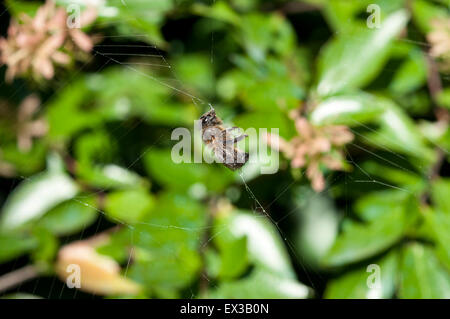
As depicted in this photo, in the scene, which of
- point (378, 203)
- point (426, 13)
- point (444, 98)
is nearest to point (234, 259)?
point (378, 203)

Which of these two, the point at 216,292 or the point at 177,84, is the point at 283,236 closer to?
the point at 216,292

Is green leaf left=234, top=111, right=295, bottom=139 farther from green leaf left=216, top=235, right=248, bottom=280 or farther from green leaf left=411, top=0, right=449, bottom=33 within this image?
green leaf left=411, top=0, right=449, bottom=33

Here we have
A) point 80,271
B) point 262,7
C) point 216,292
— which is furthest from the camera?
point 262,7

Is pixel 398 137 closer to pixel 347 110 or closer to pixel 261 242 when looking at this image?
pixel 347 110

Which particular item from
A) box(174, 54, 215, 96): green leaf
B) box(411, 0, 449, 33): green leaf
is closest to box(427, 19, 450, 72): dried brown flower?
box(411, 0, 449, 33): green leaf

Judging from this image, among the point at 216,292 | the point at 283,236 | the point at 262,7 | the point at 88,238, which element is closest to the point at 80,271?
the point at 88,238

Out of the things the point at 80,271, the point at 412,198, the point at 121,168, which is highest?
the point at 412,198

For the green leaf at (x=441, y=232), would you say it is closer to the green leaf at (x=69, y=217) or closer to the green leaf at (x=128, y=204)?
the green leaf at (x=128, y=204)
